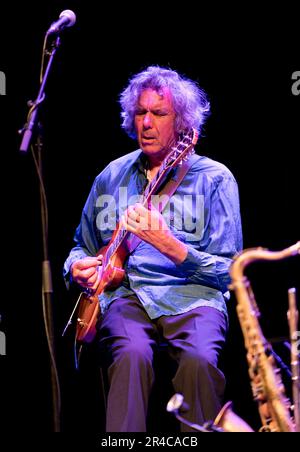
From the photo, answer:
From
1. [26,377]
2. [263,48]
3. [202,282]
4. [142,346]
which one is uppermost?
[263,48]

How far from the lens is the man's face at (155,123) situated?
131 inches

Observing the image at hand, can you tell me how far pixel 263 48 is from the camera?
3619mm

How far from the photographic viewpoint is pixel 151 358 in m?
2.92

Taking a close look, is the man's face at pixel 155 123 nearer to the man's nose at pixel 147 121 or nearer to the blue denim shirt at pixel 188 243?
the man's nose at pixel 147 121

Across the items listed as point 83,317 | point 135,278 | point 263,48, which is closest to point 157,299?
point 135,278

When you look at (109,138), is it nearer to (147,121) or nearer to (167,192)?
(147,121)

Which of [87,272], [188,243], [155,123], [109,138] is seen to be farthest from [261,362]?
[109,138]

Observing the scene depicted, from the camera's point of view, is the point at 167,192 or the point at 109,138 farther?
the point at 109,138

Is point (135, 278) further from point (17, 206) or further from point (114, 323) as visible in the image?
point (17, 206)

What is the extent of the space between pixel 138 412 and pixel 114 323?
0.46m

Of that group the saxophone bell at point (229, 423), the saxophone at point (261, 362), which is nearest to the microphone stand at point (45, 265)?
the saxophone bell at point (229, 423)

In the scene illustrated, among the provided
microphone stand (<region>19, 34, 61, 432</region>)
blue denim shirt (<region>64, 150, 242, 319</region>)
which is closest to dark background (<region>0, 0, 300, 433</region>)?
blue denim shirt (<region>64, 150, 242, 319</region>)

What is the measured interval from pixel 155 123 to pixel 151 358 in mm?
1134

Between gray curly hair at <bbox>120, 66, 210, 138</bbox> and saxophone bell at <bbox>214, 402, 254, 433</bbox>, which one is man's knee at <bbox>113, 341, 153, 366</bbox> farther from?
gray curly hair at <bbox>120, 66, 210, 138</bbox>
